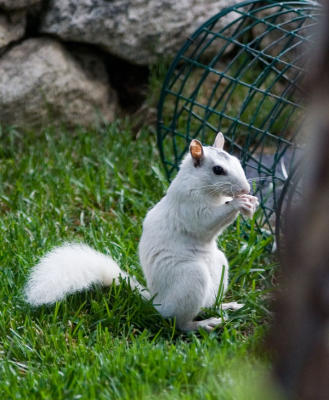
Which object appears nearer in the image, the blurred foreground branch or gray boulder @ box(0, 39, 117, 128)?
the blurred foreground branch

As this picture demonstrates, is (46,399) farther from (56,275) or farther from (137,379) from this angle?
(56,275)

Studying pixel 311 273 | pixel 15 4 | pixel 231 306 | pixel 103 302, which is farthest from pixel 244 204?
pixel 15 4

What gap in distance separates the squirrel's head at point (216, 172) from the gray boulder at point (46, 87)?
91.6 inches

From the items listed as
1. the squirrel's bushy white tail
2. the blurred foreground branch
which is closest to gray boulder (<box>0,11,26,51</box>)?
the squirrel's bushy white tail

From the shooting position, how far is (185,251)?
2875 mm

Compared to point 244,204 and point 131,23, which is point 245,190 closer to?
point 244,204

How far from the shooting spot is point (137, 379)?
229cm

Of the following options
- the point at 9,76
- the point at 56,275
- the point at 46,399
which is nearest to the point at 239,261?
the point at 56,275

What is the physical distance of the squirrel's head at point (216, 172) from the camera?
9.24 feet

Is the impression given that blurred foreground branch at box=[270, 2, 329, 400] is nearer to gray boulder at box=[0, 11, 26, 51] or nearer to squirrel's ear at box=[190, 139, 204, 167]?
squirrel's ear at box=[190, 139, 204, 167]

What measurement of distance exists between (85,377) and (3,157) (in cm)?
269

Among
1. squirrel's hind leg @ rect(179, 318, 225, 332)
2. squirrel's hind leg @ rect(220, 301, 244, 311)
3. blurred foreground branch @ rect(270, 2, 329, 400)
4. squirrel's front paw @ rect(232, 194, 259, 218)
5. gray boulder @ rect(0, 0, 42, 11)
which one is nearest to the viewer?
blurred foreground branch @ rect(270, 2, 329, 400)

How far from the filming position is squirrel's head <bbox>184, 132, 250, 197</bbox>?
2816 millimetres

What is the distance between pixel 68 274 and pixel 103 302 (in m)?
0.24
